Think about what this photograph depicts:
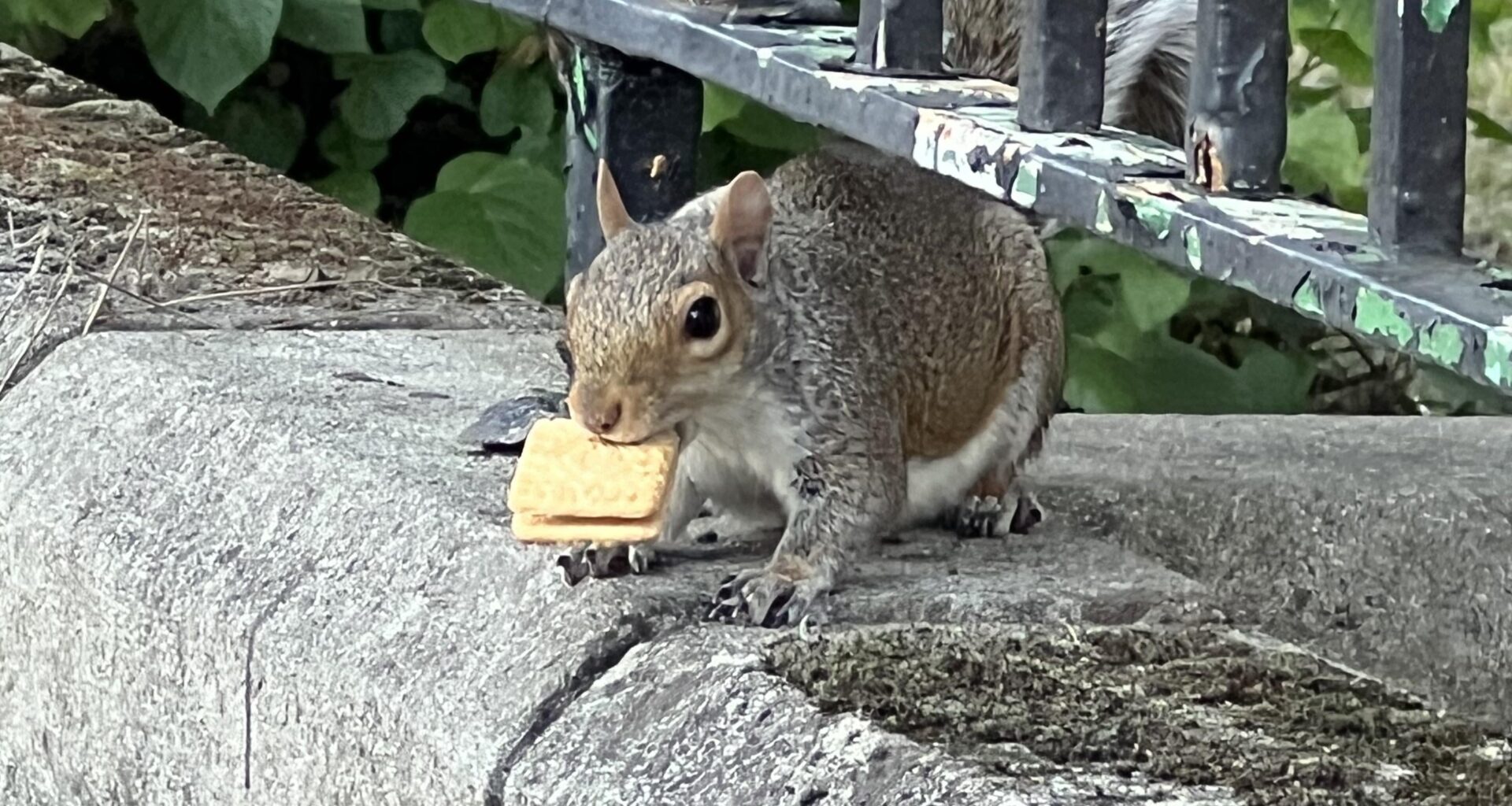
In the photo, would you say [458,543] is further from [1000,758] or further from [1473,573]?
[1473,573]

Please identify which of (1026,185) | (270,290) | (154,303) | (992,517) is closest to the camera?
(1026,185)

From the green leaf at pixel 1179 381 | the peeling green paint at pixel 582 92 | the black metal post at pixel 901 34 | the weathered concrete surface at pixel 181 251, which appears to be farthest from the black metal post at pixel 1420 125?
the green leaf at pixel 1179 381

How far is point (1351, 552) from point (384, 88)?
171 centimetres

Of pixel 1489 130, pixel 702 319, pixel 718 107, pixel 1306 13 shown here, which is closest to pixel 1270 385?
pixel 1489 130

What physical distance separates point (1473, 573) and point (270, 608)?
1.15 m

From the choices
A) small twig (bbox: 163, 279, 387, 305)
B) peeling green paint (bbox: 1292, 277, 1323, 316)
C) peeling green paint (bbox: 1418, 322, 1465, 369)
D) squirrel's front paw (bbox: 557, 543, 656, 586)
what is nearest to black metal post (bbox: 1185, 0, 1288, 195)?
peeling green paint (bbox: 1292, 277, 1323, 316)

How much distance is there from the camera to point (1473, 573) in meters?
2.21

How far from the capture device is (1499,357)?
1174 mm

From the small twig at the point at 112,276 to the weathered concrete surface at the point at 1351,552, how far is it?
105 cm

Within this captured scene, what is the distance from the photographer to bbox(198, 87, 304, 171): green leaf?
3.43 meters

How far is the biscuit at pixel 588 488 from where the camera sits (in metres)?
1.78

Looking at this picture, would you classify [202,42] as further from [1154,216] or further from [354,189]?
[1154,216]

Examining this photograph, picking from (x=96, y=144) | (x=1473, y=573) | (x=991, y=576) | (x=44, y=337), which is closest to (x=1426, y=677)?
(x=1473, y=573)

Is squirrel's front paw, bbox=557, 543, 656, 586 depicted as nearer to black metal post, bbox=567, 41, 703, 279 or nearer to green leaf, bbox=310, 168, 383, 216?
black metal post, bbox=567, 41, 703, 279
